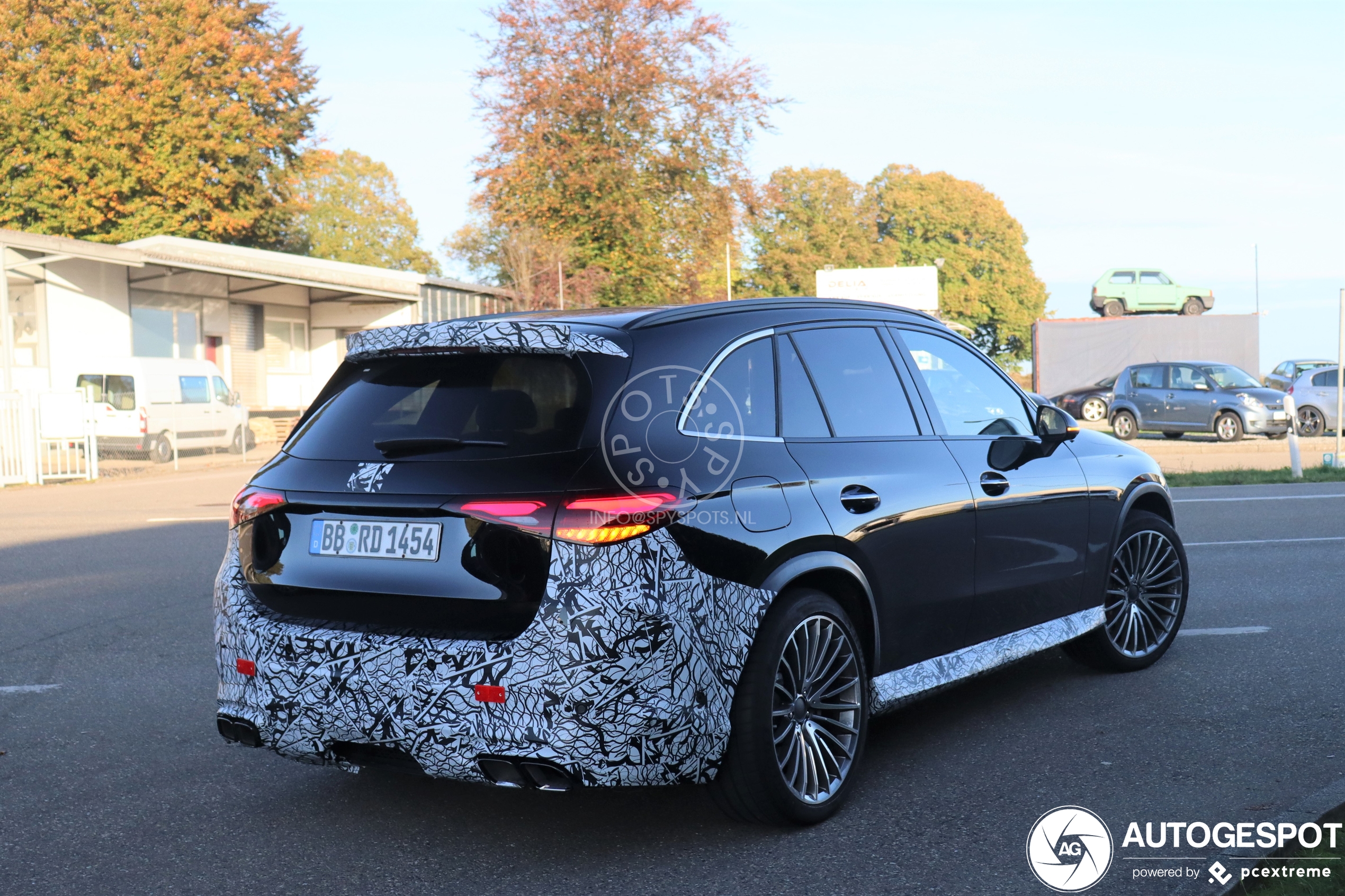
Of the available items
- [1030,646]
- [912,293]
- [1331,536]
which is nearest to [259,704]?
[1030,646]

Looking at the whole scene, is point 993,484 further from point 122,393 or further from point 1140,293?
point 1140,293

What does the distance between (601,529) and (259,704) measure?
129 centimetres

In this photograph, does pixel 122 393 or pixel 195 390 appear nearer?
pixel 122 393

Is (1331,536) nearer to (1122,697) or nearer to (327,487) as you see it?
(1122,697)

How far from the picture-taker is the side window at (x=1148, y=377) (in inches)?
1074

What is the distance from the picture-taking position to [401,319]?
38625 mm

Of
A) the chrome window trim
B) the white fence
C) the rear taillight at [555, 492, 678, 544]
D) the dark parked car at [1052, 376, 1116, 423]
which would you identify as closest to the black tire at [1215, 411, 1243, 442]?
the dark parked car at [1052, 376, 1116, 423]

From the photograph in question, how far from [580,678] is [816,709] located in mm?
980

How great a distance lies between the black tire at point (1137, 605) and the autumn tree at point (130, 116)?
137 feet

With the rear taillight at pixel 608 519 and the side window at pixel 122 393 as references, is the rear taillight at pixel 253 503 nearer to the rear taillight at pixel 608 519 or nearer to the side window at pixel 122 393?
the rear taillight at pixel 608 519

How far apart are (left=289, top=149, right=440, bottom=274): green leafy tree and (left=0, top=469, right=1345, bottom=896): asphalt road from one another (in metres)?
74.1

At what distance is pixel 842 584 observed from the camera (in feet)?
14.0

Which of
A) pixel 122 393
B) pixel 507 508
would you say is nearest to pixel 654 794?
pixel 507 508

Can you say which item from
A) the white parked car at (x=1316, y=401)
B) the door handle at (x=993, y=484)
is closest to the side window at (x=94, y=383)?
the white parked car at (x=1316, y=401)
